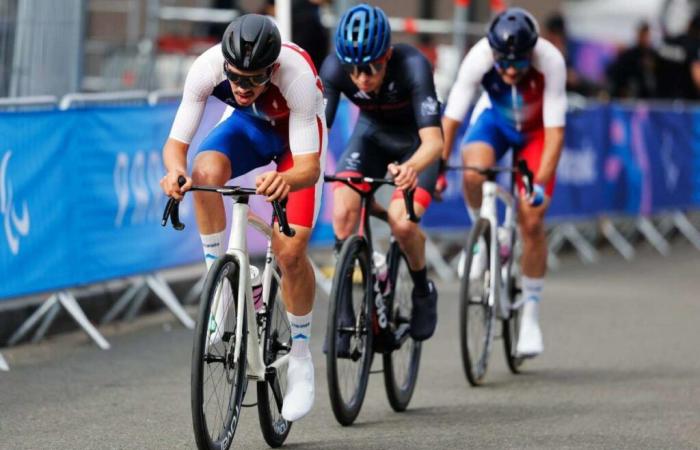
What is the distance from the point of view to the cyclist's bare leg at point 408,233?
8.34m

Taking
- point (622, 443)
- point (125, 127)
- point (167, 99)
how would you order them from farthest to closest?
point (167, 99), point (125, 127), point (622, 443)

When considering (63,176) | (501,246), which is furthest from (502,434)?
(63,176)

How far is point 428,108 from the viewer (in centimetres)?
825

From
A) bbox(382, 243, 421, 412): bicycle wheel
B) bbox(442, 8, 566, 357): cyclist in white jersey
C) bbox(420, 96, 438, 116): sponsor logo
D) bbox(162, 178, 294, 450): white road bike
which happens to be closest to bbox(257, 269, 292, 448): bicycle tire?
bbox(162, 178, 294, 450): white road bike

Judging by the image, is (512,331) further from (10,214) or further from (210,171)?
(210,171)

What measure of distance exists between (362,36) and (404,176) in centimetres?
76

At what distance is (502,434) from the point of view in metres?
7.76

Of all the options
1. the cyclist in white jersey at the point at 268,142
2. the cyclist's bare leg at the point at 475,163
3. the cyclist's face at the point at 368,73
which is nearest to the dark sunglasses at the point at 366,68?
the cyclist's face at the point at 368,73

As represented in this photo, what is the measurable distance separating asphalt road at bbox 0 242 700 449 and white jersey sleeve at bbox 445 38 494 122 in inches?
62.8

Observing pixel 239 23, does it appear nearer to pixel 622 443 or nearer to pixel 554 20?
pixel 622 443

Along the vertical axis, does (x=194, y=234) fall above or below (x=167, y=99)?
below

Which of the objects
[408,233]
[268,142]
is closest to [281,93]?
[268,142]

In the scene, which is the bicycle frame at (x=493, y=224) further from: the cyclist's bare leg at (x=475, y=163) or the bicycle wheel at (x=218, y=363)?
the bicycle wheel at (x=218, y=363)

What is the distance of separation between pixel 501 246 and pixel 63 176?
2.85m
